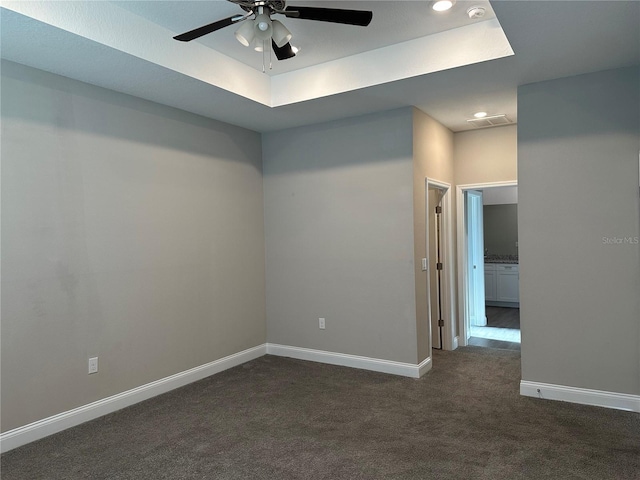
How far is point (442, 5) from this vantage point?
2902 millimetres

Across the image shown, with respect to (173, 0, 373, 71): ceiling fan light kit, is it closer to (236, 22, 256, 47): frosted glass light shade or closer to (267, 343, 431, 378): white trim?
(236, 22, 256, 47): frosted glass light shade

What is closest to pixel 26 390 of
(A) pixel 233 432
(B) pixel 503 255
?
(A) pixel 233 432

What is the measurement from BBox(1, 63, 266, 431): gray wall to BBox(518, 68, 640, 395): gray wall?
291cm

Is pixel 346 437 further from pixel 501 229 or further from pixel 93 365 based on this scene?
pixel 501 229

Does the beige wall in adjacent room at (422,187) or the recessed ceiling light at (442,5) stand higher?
the recessed ceiling light at (442,5)

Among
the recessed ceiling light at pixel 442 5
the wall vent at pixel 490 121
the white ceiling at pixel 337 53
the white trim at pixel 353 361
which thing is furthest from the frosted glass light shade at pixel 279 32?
the white trim at pixel 353 361

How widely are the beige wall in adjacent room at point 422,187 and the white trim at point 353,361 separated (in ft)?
0.41

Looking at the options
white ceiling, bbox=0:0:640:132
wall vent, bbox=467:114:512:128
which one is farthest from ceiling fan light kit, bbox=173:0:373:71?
wall vent, bbox=467:114:512:128

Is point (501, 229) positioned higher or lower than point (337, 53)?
lower

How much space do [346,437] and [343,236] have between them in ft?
7.14

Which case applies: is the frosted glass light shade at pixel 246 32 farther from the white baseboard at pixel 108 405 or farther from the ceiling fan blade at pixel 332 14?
the white baseboard at pixel 108 405

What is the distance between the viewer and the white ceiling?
8.80ft

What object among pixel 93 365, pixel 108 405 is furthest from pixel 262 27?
pixel 108 405

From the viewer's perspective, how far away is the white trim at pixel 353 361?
14.4 ft
